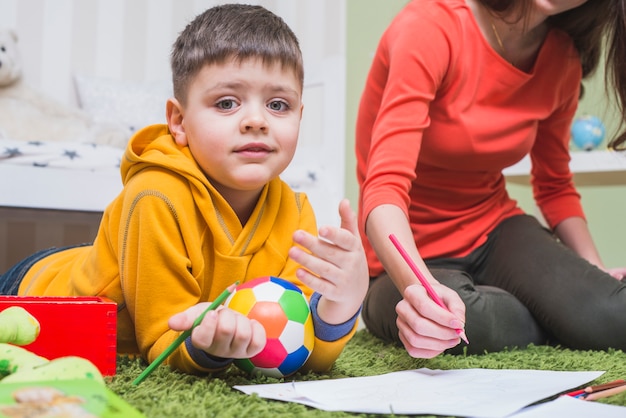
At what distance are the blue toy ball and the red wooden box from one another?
4.57 ft

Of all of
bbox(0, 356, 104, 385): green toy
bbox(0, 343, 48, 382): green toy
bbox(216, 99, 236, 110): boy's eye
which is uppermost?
bbox(216, 99, 236, 110): boy's eye

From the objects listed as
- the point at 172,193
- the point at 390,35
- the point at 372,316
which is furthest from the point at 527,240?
the point at 172,193

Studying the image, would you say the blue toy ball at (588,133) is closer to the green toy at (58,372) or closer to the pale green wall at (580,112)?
the pale green wall at (580,112)

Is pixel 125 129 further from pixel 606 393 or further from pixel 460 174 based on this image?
pixel 606 393

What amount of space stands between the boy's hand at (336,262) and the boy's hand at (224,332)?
8 cm

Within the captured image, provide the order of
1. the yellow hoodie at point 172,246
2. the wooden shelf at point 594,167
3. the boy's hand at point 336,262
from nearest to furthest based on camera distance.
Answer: the boy's hand at point 336,262 < the yellow hoodie at point 172,246 < the wooden shelf at point 594,167

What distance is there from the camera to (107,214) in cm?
95

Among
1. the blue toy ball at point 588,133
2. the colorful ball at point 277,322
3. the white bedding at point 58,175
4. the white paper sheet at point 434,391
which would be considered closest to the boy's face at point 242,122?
the colorful ball at point 277,322

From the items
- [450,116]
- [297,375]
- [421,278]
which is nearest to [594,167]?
[450,116]

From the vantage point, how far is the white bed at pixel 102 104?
1.47 metres

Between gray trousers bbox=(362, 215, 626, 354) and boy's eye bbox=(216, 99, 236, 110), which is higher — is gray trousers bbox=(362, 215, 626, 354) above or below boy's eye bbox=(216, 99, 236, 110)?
below

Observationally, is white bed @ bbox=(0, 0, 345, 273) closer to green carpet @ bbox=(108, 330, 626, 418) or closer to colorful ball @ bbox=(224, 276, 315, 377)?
green carpet @ bbox=(108, 330, 626, 418)

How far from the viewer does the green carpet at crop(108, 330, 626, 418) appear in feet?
2.05

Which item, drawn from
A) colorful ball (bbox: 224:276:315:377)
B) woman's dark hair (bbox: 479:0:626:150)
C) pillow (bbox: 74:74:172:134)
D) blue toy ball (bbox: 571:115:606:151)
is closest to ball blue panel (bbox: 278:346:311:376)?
colorful ball (bbox: 224:276:315:377)
